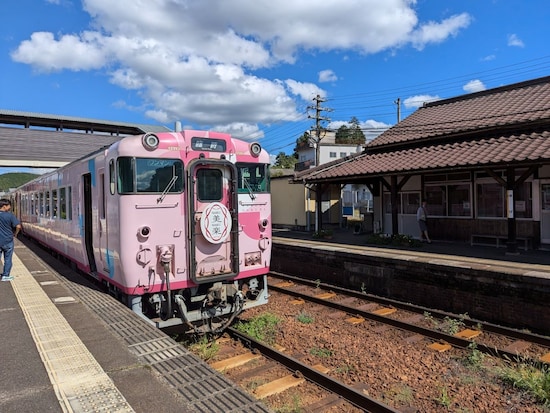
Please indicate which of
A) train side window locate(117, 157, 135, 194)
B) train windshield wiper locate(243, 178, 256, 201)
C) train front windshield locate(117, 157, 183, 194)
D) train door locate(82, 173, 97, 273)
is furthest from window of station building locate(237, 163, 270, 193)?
train door locate(82, 173, 97, 273)

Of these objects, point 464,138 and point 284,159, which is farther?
point 284,159

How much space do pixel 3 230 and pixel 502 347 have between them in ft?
30.5

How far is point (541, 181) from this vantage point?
38.8 ft

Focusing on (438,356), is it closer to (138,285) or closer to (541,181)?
(138,285)

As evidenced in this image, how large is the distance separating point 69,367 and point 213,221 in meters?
2.75

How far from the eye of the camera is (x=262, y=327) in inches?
283

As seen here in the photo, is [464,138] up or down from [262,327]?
up

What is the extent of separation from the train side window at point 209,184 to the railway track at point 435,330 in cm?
401

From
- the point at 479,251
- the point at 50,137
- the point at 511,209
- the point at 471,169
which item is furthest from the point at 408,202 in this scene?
the point at 50,137

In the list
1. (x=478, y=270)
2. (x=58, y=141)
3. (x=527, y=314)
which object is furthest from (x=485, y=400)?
(x=58, y=141)

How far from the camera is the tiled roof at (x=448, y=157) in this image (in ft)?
34.1

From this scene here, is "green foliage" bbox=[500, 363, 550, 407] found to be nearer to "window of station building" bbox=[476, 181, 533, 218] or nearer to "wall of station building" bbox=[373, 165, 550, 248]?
"wall of station building" bbox=[373, 165, 550, 248]

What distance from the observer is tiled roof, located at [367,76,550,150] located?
1345 cm

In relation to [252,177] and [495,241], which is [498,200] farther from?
[252,177]
